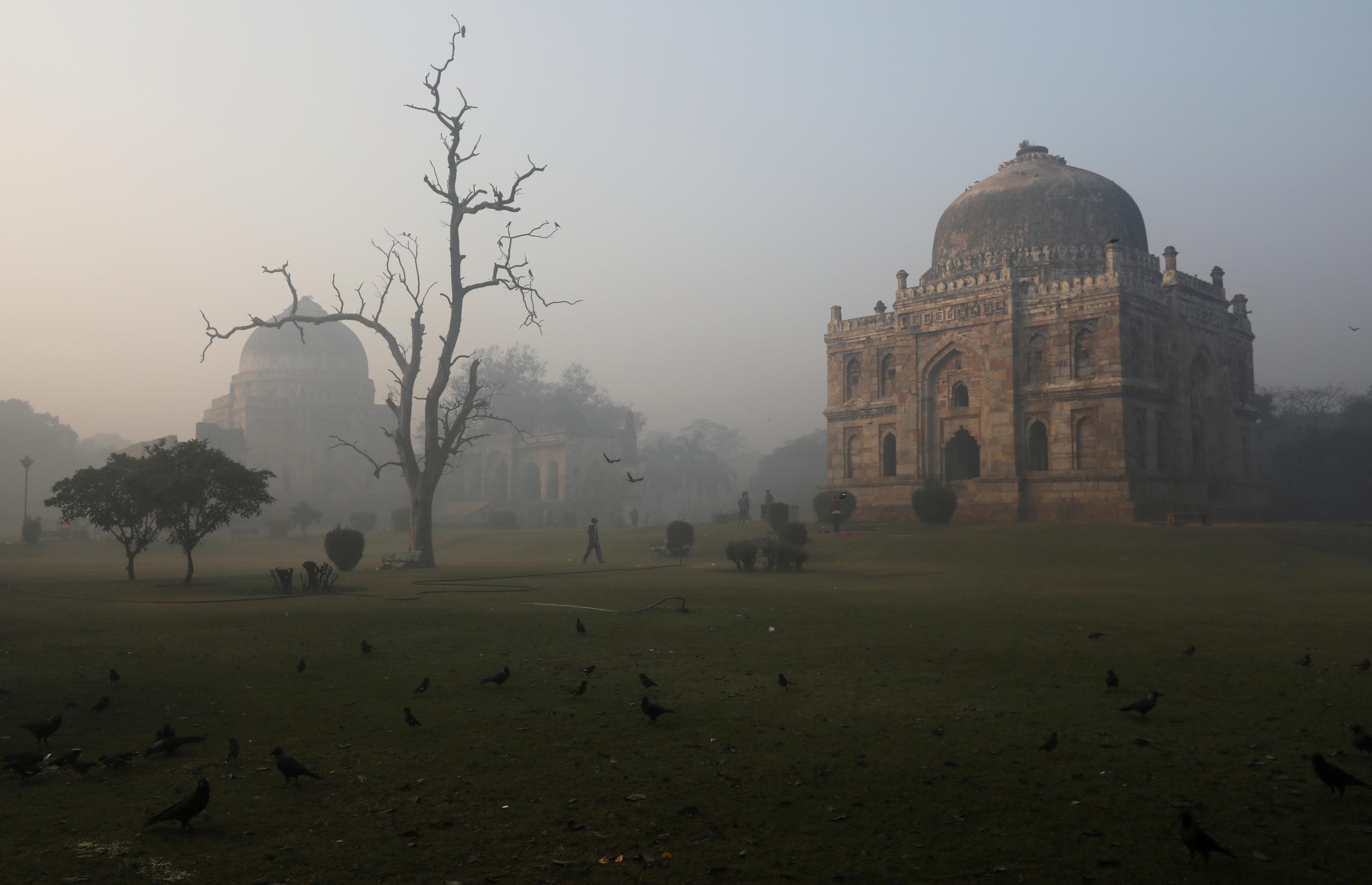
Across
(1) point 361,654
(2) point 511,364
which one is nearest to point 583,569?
(1) point 361,654

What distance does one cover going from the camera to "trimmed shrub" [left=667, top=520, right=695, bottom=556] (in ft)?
92.0

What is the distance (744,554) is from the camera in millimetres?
22391

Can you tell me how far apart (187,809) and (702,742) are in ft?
Answer: 10.8

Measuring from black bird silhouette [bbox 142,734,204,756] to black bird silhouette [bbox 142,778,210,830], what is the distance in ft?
4.46

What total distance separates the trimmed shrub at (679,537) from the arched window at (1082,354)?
1475 centimetres

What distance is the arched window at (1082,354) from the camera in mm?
32312

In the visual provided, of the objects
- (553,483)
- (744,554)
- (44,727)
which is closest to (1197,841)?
(44,727)

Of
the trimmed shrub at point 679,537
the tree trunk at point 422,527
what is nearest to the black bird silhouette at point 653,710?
the tree trunk at point 422,527

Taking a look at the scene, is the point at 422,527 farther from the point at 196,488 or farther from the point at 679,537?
the point at 679,537

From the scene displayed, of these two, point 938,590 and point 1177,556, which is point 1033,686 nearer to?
point 938,590

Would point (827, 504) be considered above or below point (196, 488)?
below

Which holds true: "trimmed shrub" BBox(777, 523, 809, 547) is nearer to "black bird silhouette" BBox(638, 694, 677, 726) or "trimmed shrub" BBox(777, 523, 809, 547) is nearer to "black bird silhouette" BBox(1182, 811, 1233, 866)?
"black bird silhouette" BBox(638, 694, 677, 726)

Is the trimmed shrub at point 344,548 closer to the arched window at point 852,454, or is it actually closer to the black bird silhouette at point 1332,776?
the black bird silhouette at point 1332,776

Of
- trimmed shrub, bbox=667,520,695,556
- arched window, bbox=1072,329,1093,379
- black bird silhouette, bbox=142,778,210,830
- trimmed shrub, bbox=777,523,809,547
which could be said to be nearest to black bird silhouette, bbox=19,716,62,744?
→ black bird silhouette, bbox=142,778,210,830
